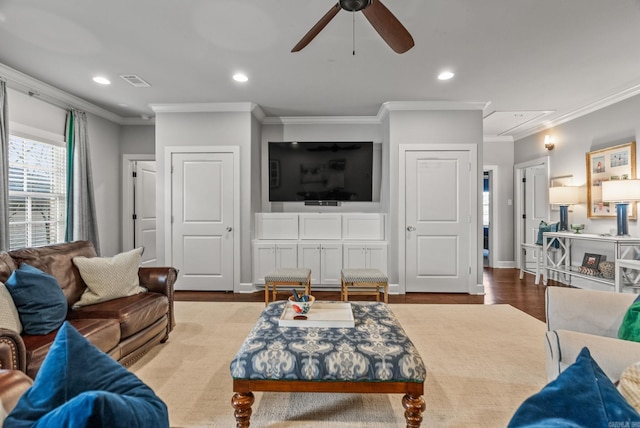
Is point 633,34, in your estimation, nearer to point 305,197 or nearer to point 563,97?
point 563,97

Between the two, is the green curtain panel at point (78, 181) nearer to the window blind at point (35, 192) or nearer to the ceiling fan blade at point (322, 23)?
the window blind at point (35, 192)

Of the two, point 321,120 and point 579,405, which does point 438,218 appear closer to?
point 321,120

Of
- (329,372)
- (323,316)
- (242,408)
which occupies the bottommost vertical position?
(242,408)

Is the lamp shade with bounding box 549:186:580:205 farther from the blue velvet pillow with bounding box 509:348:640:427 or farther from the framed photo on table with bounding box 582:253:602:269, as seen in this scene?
the blue velvet pillow with bounding box 509:348:640:427

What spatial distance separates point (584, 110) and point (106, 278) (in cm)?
612

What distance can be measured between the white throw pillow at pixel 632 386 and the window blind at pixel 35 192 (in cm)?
507

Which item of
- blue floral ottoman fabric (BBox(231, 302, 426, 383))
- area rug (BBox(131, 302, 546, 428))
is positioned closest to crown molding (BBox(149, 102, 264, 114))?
area rug (BBox(131, 302, 546, 428))

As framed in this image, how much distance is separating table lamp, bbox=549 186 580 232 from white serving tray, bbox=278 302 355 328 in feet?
13.3

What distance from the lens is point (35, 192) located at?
395 centimetres

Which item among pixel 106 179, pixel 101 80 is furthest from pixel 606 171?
pixel 106 179

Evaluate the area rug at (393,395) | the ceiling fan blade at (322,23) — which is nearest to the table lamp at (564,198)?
the area rug at (393,395)

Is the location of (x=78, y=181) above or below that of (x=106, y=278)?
above

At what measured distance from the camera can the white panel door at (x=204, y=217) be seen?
4.54 m

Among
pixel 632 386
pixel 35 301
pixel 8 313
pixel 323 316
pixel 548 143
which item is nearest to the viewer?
pixel 632 386
